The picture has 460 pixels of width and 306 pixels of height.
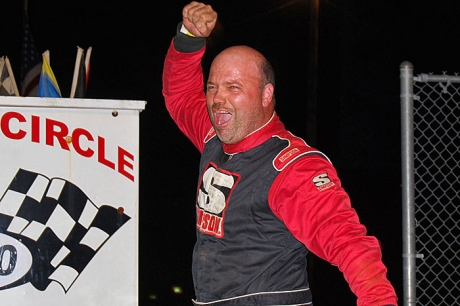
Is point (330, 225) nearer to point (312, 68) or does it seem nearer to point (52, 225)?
point (52, 225)

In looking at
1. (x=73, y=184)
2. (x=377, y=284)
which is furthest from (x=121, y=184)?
(x=377, y=284)

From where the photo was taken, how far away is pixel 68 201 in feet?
8.84

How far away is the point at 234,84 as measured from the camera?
2666 mm

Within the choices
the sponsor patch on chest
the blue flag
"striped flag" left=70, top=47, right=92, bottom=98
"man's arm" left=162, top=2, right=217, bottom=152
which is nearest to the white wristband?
"man's arm" left=162, top=2, right=217, bottom=152

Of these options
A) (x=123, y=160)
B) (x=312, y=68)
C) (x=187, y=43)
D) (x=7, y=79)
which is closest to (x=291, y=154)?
(x=123, y=160)

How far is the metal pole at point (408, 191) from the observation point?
3266mm

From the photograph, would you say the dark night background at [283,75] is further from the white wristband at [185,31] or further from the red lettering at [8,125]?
the red lettering at [8,125]

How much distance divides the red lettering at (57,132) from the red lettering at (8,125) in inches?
3.3

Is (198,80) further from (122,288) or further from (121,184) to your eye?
(122,288)

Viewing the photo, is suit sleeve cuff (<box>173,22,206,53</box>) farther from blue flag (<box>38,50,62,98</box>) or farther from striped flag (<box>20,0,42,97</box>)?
striped flag (<box>20,0,42,97</box>)

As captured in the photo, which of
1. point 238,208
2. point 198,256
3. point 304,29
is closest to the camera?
A: point 238,208

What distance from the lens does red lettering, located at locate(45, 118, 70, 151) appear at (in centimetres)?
268

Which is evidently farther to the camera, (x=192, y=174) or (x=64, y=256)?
(x=192, y=174)

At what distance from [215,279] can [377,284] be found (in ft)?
2.37
